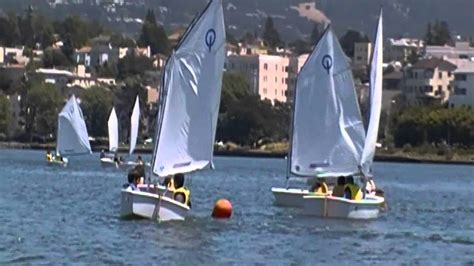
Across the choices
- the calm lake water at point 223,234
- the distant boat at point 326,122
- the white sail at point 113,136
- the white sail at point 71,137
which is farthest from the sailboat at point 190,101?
the white sail at point 113,136

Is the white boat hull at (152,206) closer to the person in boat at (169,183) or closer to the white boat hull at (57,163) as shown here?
the person in boat at (169,183)

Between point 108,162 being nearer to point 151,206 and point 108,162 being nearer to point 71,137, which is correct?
point 71,137

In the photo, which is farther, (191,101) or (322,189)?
(322,189)

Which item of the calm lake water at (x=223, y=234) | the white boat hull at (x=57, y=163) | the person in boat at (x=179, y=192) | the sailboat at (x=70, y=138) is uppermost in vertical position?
the sailboat at (x=70, y=138)

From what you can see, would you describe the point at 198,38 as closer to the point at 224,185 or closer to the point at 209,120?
the point at 209,120

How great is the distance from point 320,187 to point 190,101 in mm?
7833

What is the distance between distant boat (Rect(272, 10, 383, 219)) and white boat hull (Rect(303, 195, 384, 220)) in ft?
8.80

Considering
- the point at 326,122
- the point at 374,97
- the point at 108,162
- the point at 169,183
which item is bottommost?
the point at 108,162

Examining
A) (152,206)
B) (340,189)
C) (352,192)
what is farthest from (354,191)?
(152,206)

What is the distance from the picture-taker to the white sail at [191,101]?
50.8m

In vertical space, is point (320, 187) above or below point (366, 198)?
above

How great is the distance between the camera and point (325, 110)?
200 feet

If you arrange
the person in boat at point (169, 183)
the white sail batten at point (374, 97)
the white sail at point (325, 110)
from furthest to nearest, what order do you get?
the white sail batten at point (374, 97)
the white sail at point (325, 110)
the person in boat at point (169, 183)

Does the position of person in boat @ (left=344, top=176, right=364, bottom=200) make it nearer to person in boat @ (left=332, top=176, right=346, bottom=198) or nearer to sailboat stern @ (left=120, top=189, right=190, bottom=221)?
person in boat @ (left=332, top=176, right=346, bottom=198)
